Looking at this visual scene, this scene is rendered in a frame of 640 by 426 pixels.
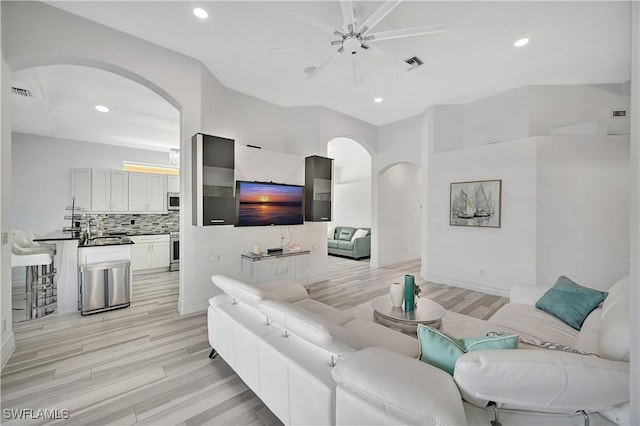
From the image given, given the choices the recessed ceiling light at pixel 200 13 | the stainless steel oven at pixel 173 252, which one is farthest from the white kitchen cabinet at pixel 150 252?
the recessed ceiling light at pixel 200 13

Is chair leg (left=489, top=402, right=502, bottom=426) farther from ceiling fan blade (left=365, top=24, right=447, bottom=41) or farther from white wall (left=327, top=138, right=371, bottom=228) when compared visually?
white wall (left=327, top=138, right=371, bottom=228)

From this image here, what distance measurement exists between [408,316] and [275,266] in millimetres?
2595

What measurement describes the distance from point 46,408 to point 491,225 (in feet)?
18.2

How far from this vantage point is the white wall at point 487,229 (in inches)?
161

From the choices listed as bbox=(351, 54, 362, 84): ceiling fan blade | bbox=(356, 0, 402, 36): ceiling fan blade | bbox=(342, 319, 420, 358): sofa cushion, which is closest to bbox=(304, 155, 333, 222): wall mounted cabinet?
bbox=(351, 54, 362, 84): ceiling fan blade

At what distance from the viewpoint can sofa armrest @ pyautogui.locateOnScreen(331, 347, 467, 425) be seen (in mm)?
977

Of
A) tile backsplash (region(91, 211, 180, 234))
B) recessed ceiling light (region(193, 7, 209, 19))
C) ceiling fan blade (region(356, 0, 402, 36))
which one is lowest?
tile backsplash (region(91, 211, 180, 234))

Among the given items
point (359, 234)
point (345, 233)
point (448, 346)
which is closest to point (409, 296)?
point (448, 346)

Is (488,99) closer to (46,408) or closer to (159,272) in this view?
(46,408)

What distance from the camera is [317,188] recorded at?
4.89 m

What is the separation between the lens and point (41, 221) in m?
5.55

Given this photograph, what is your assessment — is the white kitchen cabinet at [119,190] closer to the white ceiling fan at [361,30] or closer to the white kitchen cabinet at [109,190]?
the white kitchen cabinet at [109,190]

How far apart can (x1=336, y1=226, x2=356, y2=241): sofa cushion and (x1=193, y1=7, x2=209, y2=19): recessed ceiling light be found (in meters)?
6.24

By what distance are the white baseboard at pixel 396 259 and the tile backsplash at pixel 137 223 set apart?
531 cm
